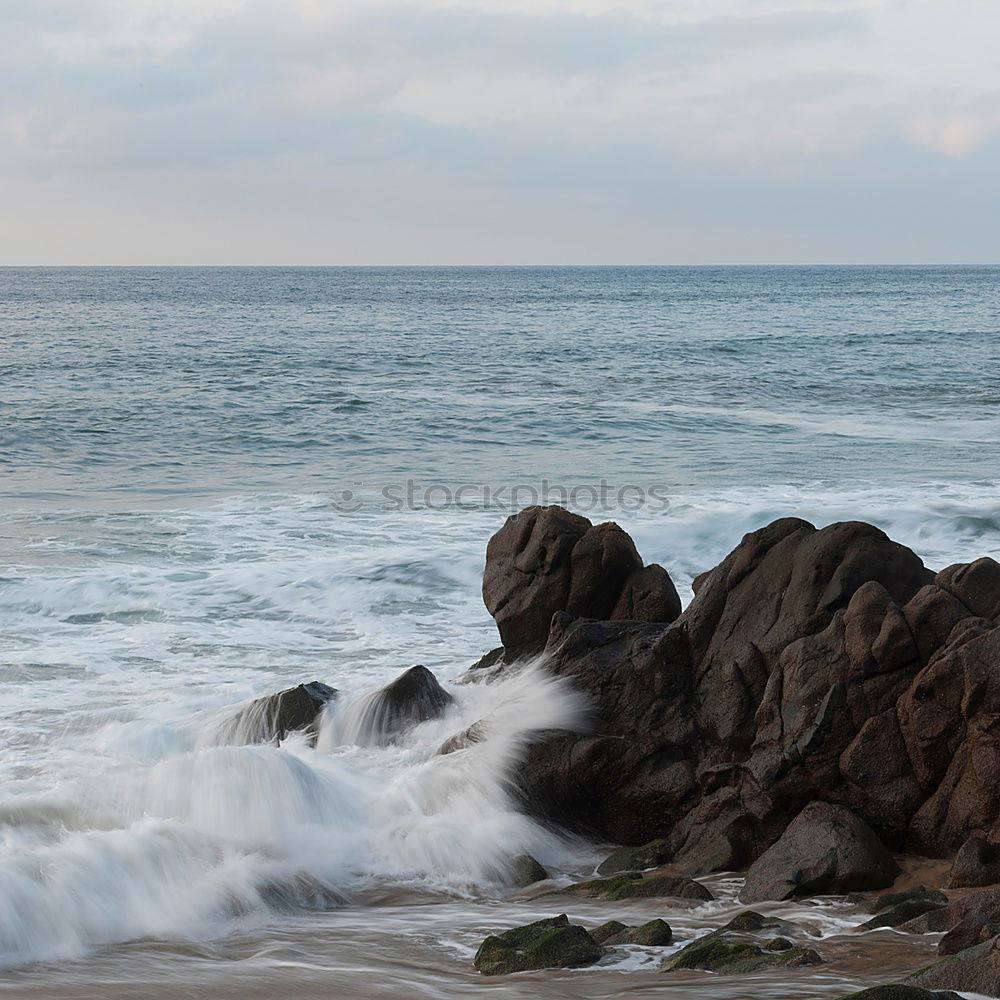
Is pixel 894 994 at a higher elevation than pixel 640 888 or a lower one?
higher

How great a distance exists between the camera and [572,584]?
8602mm

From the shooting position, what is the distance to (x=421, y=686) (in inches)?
323

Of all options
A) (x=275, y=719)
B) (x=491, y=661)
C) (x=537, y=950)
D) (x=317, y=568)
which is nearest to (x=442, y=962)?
(x=537, y=950)

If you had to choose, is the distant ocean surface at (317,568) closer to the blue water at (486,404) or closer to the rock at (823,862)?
the blue water at (486,404)

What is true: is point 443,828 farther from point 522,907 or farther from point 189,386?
point 189,386

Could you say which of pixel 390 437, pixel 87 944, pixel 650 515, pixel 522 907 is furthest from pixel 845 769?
pixel 390 437

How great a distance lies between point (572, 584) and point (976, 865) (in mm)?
3596

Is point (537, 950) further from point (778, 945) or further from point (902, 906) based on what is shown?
point (902, 906)

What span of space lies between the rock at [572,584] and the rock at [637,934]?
11.3ft

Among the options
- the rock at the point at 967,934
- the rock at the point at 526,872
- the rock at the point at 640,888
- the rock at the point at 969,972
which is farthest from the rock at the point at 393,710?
the rock at the point at 969,972

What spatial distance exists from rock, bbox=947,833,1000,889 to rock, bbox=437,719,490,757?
9.35 feet

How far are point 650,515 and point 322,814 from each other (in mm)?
8961

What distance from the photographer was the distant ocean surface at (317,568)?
18.8ft

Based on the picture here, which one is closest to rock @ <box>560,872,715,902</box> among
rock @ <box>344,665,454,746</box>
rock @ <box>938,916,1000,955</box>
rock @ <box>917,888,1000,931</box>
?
rock @ <box>917,888,1000,931</box>
